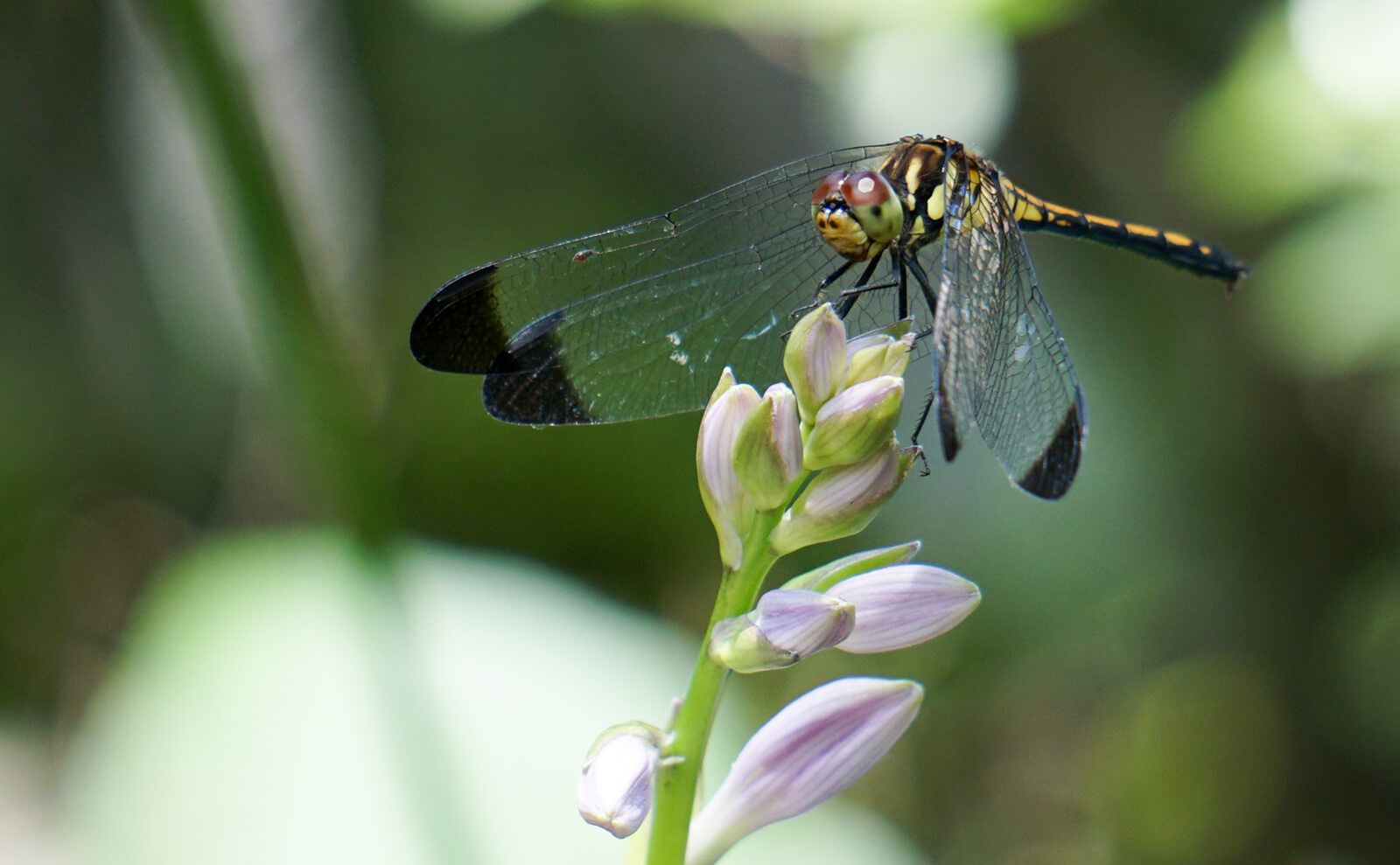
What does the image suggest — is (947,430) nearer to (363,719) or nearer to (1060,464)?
(1060,464)

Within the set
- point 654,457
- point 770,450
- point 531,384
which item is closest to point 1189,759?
point 654,457

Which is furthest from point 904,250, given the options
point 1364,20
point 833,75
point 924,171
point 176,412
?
point 176,412

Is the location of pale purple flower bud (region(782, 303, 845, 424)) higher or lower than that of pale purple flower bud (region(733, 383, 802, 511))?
higher

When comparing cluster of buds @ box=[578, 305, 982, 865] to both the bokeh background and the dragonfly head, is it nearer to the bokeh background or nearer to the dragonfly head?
the dragonfly head

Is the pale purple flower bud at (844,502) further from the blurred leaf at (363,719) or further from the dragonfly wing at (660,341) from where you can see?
the blurred leaf at (363,719)

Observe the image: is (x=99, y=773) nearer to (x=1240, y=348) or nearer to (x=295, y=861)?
(x=295, y=861)

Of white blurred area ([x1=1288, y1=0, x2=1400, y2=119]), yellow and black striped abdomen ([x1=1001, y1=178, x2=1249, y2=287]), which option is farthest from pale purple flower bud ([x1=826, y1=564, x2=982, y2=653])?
white blurred area ([x1=1288, y1=0, x2=1400, y2=119])
